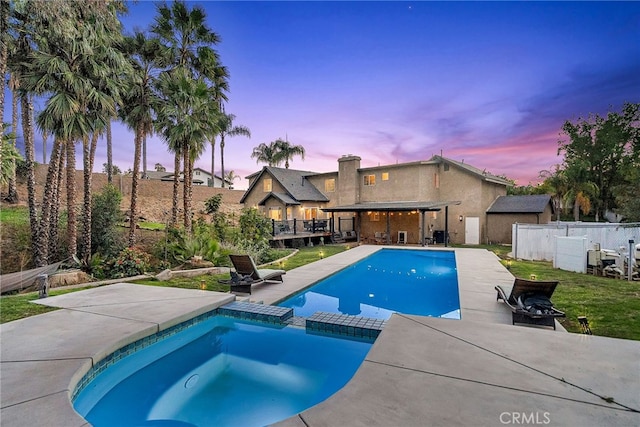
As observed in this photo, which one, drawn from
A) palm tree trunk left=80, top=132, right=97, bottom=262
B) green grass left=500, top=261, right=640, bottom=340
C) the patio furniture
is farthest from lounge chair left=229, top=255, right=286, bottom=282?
the patio furniture

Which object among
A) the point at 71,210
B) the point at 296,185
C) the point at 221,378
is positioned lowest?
the point at 221,378

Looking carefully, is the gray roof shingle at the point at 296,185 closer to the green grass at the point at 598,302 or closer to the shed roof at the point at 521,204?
the shed roof at the point at 521,204

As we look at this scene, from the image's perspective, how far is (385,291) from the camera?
10.3 m

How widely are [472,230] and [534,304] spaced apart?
64.8ft

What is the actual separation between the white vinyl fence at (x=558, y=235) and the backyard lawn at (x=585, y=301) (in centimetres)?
300

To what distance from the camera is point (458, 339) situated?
14.9ft

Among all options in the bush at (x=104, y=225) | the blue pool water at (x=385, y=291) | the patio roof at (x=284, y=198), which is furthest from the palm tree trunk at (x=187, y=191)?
the patio roof at (x=284, y=198)

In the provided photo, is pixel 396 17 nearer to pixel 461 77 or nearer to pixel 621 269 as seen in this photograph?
pixel 461 77

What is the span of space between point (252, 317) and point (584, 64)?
869 inches

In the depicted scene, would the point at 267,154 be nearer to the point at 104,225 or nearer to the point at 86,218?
the point at 104,225

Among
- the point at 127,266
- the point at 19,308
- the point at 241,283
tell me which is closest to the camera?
the point at 19,308

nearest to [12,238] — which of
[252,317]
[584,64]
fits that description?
[252,317]

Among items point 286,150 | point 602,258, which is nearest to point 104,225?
point 602,258

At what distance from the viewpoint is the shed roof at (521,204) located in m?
22.8
